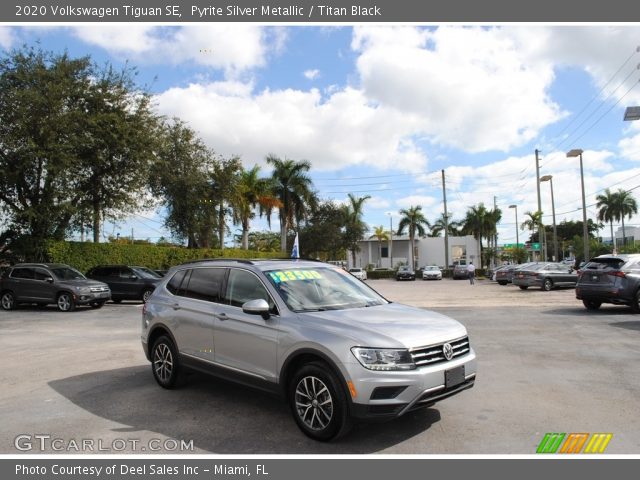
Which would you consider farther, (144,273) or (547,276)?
(547,276)

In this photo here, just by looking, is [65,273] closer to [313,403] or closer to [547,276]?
[313,403]

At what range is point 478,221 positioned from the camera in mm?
79375

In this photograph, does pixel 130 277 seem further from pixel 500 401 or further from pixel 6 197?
pixel 500 401

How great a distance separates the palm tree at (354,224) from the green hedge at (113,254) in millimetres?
32224

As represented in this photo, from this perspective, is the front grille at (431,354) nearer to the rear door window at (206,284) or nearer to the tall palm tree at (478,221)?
the rear door window at (206,284)

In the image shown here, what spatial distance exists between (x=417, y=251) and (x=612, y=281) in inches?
2561

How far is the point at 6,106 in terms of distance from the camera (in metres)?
22.1

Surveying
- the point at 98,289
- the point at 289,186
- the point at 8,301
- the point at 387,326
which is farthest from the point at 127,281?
the point at 289,186

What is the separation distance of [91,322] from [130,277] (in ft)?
22.9

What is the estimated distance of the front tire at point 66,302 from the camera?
1828 centimetres

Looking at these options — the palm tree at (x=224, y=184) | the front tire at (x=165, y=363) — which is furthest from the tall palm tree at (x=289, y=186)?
the front tire at (x=165, y=363)

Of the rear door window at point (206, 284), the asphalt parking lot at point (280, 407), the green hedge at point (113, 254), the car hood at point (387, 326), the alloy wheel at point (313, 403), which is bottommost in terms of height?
the asphalt parking lot at point (280, 407)

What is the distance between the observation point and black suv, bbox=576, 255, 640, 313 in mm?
14508

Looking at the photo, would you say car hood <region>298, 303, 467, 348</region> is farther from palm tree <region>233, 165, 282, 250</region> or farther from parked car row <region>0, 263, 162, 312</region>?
palm tree <region>233, 165, 282, 250</region>
